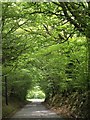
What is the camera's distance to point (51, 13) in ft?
28.8

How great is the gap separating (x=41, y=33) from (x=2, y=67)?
6.95 ft

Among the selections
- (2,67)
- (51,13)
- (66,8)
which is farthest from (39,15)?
(2,67)

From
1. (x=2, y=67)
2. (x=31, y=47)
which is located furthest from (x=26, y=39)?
(x=2, y=67)

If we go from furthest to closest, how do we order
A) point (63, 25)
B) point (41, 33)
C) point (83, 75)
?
point (41, 33) → point (63, 25) → point (83, 75)

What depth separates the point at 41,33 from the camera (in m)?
11.2

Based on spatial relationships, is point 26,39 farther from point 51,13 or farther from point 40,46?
point 51,13

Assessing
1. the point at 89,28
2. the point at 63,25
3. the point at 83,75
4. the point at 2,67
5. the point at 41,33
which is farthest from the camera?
the point at 41,33

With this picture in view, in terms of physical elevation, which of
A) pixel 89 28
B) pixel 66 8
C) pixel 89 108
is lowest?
pixel 89 108

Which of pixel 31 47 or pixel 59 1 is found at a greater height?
pixel 59 1

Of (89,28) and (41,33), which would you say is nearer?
(89,28)

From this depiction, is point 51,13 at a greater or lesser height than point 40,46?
greater

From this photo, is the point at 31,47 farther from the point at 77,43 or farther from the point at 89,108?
the point at 89,108

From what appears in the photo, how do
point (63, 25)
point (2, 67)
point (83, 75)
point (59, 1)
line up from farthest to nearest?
1. point (2, 67)
2. point (63, 25)
3. point (83, 75)
4. point (59, 1)

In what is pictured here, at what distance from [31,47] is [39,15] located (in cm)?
217
